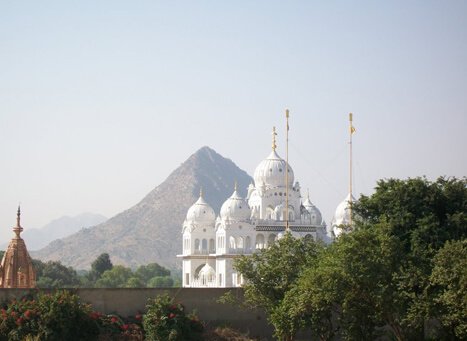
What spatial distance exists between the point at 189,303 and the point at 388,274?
8841 mm

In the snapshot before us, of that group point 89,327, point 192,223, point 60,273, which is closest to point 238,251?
point 192,223

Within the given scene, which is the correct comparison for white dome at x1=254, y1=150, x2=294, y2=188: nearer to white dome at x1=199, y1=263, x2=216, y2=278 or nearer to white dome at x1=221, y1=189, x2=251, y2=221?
white dome at x1=221, y1=189, x2=251, y2=221

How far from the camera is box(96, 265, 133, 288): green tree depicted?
13345 cm

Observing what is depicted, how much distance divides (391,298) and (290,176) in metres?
58.6

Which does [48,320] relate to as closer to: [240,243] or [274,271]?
[274,271]

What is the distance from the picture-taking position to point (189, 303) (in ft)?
155

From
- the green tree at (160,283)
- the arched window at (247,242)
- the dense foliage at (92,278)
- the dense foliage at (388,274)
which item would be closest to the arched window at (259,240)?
the arched window at (247,242)

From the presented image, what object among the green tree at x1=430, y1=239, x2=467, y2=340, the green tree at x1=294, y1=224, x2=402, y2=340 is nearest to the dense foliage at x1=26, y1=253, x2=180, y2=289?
the green tree at x1=294, y1=224, x2=402, y2=340

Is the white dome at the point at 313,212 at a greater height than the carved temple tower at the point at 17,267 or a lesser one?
greater

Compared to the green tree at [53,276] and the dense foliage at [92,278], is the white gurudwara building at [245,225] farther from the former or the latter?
the green tree at [53,276]

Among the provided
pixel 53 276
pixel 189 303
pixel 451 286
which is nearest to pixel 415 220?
pixel 451 286

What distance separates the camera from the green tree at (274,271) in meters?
46.9

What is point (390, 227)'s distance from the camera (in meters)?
45.1

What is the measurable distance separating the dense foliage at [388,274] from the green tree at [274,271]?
5cm
